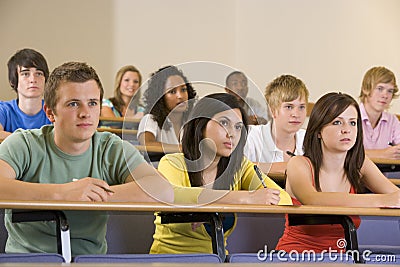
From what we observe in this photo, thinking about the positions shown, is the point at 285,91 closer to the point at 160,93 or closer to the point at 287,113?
the point at 287,113

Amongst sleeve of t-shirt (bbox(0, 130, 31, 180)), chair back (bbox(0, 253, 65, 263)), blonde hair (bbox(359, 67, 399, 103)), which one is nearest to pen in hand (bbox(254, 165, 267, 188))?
sleeve of t-shirt (bbox(0, 130, 31, 180))

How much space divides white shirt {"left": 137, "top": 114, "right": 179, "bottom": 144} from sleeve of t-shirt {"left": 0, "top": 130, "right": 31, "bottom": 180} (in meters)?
0.35

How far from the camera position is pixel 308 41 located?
19.2 ft

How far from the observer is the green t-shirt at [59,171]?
7.32 ft

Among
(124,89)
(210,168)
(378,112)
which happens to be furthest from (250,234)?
(124,89)

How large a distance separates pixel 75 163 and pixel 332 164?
89 cm

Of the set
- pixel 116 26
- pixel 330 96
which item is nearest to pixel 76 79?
pixel 330 96

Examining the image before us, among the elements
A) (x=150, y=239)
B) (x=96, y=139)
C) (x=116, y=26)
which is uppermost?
(x=116, y=26)

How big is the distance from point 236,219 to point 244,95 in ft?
1.34

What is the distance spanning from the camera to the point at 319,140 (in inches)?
105

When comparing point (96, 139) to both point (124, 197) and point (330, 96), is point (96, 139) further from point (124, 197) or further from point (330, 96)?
point (330, 96)

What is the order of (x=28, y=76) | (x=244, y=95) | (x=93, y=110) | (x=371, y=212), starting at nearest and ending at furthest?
(x=371, y=212), (x=93, y=110), (x=244, y=95), (x=28, y=76)

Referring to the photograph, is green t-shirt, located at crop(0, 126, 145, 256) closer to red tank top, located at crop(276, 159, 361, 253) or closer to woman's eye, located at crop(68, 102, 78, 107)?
woman's eye, located at crop(68, 102, 78, 107)

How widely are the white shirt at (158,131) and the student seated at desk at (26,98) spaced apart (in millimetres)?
1287
